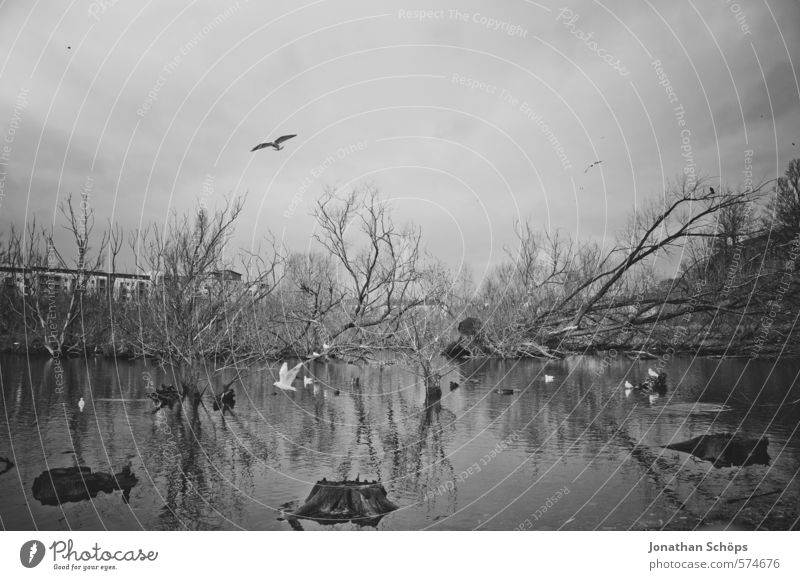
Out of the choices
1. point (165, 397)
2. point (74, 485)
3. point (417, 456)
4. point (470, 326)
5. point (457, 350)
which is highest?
point (470, 326)

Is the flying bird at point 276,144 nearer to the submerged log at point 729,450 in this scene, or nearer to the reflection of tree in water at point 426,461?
the reflection of tree in water at point 426,461

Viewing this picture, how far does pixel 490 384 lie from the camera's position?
29812mm

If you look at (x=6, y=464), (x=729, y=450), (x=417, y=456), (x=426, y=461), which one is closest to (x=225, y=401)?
(x=6, y=464)

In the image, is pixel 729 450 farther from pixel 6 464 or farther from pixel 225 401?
pixel 6 464

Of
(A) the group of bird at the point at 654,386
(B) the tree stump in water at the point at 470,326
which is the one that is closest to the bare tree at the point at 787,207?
(B) the tree stump in water at the point at 470,326

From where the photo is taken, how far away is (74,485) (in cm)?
1114

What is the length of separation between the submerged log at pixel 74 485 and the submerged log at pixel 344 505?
13.4 feet

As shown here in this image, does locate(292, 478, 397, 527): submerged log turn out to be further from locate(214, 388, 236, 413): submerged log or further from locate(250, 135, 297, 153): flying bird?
locate(214, 388, 236, 413): submerged log

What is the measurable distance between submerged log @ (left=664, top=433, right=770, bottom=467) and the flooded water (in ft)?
1.26

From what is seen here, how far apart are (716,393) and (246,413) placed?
72.4 feet

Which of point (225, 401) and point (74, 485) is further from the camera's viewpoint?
point (225, 401)

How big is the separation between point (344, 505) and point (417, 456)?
488 cm

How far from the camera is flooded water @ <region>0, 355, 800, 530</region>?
404 inches
